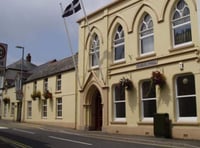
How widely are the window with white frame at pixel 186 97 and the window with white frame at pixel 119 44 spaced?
19.0ft

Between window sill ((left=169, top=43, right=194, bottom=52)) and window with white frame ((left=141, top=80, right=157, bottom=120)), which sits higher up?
window sill ((left=169, top=43, right=194, bottom=52))

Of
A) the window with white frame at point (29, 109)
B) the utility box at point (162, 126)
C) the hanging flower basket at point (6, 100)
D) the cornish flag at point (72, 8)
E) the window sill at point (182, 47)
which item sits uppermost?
the cornish flag at point (72, 8)

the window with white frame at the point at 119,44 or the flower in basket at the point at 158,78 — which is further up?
the window with white frame at the point at 119,44

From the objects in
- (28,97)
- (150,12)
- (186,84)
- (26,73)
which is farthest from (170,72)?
(26,73)

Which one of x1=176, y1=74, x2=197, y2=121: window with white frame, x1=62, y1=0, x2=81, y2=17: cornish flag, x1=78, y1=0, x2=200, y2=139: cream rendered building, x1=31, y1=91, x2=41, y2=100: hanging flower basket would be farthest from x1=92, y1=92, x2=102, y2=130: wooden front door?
x1=31, y1=91, x2=41, y2=100: hanging flower basket

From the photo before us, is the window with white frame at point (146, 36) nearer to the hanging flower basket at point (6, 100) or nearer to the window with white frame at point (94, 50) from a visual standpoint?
the window with white frame at point (94, 50)

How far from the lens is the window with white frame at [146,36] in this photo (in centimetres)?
2047

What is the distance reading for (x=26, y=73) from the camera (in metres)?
44.5

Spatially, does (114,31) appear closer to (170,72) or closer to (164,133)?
(170,72)

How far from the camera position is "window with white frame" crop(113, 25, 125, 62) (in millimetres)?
22844

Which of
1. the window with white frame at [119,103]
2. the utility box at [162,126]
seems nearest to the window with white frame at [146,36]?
the window with white frame at [119,103]

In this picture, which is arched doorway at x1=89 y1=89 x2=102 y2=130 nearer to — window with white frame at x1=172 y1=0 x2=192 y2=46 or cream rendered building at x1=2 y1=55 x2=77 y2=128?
cream rendered building at x1=2 y1=55 x2=77 y2=128

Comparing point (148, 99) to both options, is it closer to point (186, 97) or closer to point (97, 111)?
point (186, 97)

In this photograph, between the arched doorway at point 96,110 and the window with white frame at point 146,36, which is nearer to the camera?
the window with white frame at point 146,36
